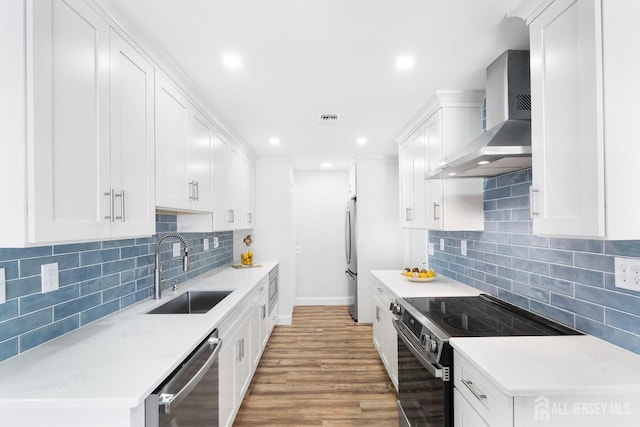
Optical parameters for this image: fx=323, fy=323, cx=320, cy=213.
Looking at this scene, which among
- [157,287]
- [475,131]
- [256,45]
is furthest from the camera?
[475,131]

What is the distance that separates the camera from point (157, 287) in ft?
7.25

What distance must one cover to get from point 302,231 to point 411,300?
3.52m

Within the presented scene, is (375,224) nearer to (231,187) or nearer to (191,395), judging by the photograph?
(231,187)

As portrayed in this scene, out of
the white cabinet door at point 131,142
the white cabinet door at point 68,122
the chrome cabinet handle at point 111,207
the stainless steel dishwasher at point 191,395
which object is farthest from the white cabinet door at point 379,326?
the white cabinet door at point 68,122

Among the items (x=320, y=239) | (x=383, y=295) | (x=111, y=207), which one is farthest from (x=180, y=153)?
(x=320, y=239)

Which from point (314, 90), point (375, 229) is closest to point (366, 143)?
point (375, 229)

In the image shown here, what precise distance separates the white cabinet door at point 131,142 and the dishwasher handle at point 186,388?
0.65 metres

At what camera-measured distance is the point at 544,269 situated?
1.82 m

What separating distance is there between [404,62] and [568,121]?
1005 millimetres

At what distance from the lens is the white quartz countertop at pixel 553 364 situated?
109 cm

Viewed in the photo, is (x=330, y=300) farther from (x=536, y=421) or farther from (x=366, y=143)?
(x=536, y=421)

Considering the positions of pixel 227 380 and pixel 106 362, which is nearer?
pixel 106 362

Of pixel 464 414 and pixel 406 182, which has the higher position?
pixel 406 182

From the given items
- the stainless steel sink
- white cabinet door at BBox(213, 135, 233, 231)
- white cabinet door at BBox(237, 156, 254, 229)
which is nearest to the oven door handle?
the stainless steel sink
